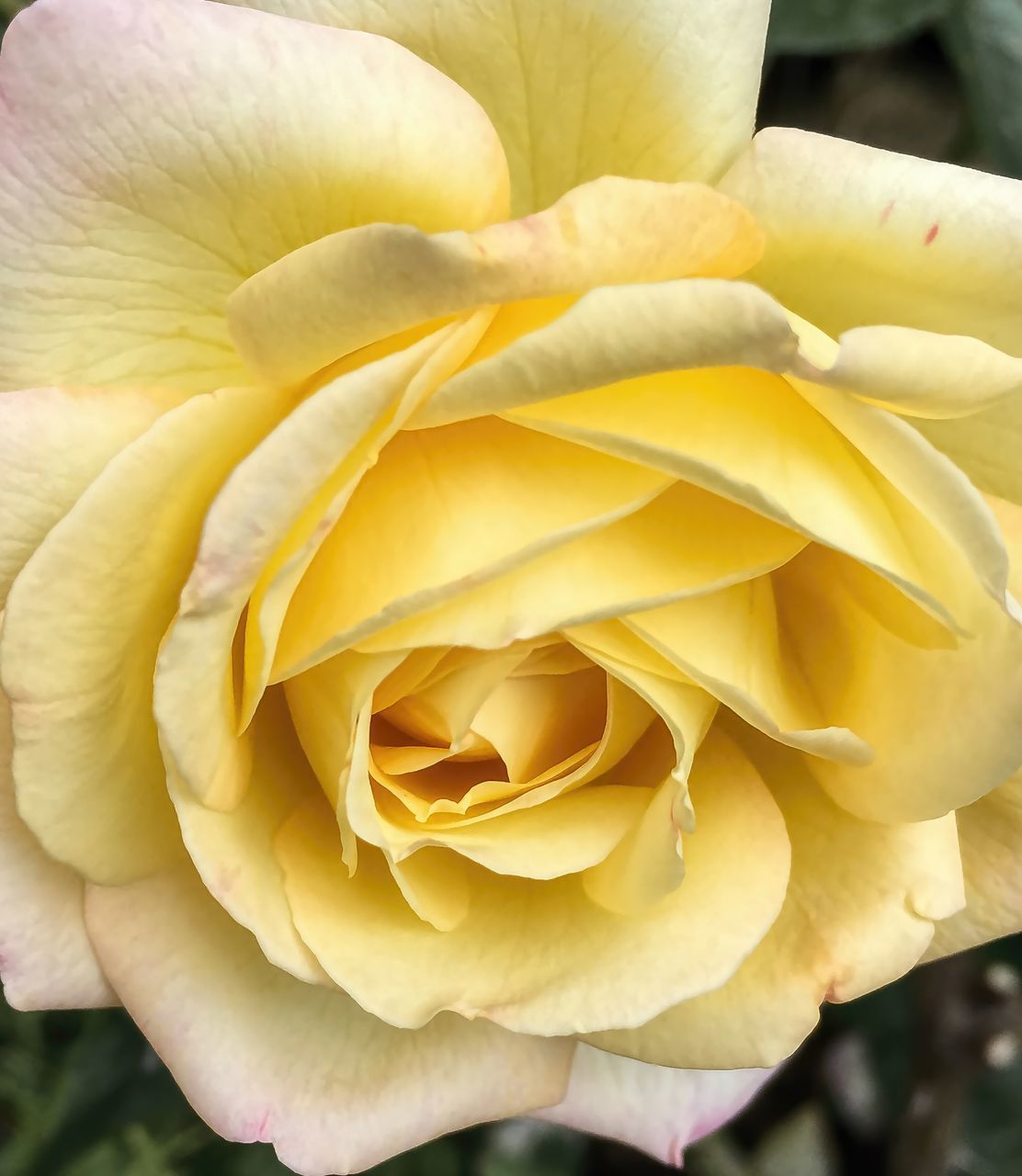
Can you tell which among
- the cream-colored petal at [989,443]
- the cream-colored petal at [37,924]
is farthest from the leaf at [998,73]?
the cream-colored petal at [37,924]

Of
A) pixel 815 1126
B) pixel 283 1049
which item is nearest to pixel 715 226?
pixel 283 1049

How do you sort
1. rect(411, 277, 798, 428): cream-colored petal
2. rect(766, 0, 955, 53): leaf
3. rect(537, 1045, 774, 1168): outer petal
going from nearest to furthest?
1. rect(411, 277, 798, 428): cream-colored petal
2. rect(537, 1045, 774, 1168): outer petal
3. rect(766, 0, 955, 53): leaf

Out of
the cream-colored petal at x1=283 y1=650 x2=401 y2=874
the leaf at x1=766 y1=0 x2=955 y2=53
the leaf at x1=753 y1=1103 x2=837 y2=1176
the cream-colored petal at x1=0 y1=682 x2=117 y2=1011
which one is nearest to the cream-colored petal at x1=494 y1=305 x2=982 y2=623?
the cream-colored petal at x1=283 y1=650 x2=401 y2=874

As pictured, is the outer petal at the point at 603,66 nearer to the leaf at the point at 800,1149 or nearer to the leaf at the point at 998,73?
the leaf at the point at 998,73

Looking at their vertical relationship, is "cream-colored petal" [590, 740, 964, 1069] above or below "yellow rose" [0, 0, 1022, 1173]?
below

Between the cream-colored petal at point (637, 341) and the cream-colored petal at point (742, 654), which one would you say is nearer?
the cream-colored petal at point (637, 341)

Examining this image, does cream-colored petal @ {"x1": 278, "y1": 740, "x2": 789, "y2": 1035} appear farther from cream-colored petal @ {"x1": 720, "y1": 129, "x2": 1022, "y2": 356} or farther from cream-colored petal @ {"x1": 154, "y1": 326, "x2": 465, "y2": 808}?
cream-colored petal @ {"x1": 720, "y1": 129, "x2": 1022, "y2": 356}

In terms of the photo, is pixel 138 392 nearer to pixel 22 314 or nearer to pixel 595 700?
pixel 22 314
